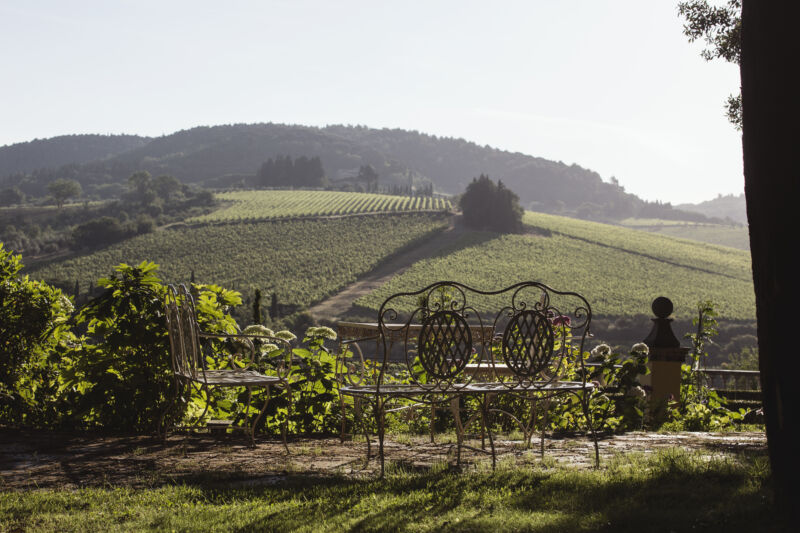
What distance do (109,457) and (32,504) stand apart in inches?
38.8

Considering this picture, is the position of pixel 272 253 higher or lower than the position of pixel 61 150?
lower

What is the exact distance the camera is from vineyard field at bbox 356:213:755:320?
4988 centimetres

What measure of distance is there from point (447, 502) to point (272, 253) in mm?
59131

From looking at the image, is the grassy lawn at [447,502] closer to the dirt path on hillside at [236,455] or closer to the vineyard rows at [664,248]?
the dirt path on hillside at [236,455]

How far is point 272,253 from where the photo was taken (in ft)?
200

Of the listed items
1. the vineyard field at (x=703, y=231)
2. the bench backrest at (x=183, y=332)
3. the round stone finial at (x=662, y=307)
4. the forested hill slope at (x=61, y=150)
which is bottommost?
the vineyard field at (x=703, y=231)

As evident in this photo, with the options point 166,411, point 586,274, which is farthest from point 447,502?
point 586,274

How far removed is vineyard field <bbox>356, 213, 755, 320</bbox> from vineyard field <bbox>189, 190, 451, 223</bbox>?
675 inches

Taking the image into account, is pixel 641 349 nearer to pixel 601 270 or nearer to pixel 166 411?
pixel 166 411

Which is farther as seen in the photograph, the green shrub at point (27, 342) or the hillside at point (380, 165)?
the hillside at point (380, 165)

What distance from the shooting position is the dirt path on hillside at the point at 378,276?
156 ft

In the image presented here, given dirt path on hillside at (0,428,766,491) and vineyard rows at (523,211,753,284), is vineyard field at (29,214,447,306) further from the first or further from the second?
dirt path on hillside at (0,428,766,491)

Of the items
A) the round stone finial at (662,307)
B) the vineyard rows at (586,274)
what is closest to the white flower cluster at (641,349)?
the round stone finial at (662,307)

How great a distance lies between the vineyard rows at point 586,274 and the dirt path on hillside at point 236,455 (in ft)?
137
